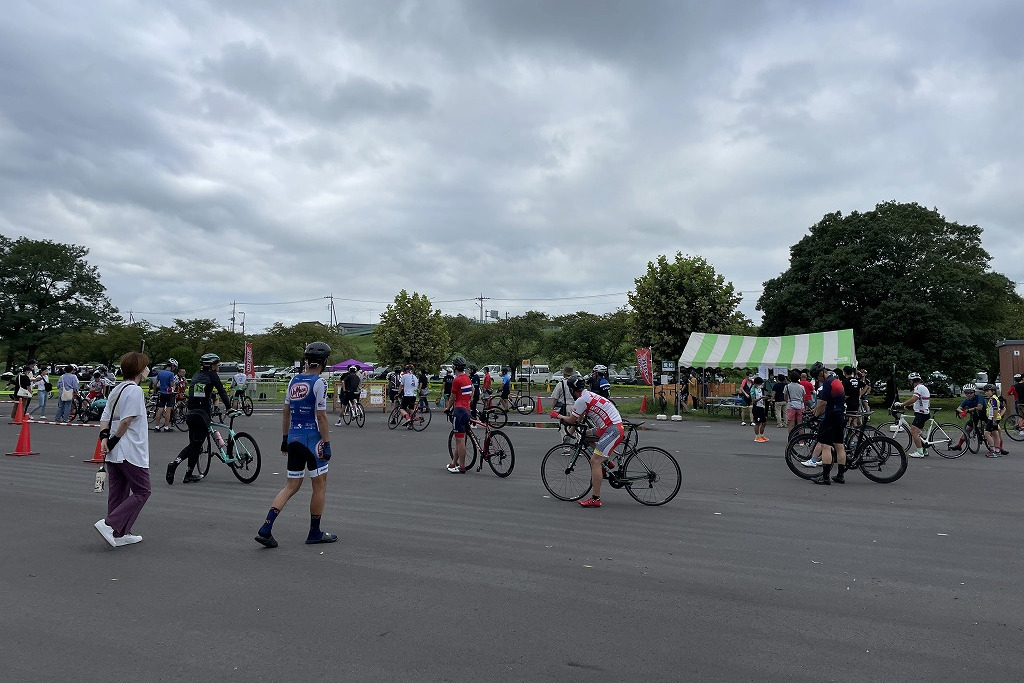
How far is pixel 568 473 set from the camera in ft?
30.7

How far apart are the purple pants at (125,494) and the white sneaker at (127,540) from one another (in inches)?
1.5

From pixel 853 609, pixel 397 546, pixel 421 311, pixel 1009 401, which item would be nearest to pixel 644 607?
pixel 853 609

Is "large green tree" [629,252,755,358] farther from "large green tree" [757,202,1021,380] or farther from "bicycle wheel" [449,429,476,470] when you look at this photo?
"bicycle wheel" [449,429,476,470]

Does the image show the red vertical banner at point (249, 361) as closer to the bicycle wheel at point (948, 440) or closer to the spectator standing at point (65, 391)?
the spectator standing at point (65, 391)

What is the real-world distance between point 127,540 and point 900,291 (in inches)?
1480

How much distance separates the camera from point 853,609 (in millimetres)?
5082

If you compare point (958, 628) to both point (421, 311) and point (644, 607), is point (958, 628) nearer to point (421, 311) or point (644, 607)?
point (644, 607)

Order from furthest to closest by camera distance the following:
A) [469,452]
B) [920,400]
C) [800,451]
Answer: [920,400], [469,452], [800,451]

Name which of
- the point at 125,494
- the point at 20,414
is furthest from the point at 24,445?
the point at 125,494

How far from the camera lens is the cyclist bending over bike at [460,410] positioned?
11.9 meters

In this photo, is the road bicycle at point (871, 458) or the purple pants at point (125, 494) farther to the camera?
the road bicycle at point (871, 458)

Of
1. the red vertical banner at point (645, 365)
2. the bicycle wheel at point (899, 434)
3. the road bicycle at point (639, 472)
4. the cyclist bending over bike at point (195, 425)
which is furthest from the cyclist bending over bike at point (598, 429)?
the red vertical banner at point (645, 365)

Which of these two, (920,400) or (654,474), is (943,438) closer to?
(920,400)

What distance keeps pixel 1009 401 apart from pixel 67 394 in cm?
3179
